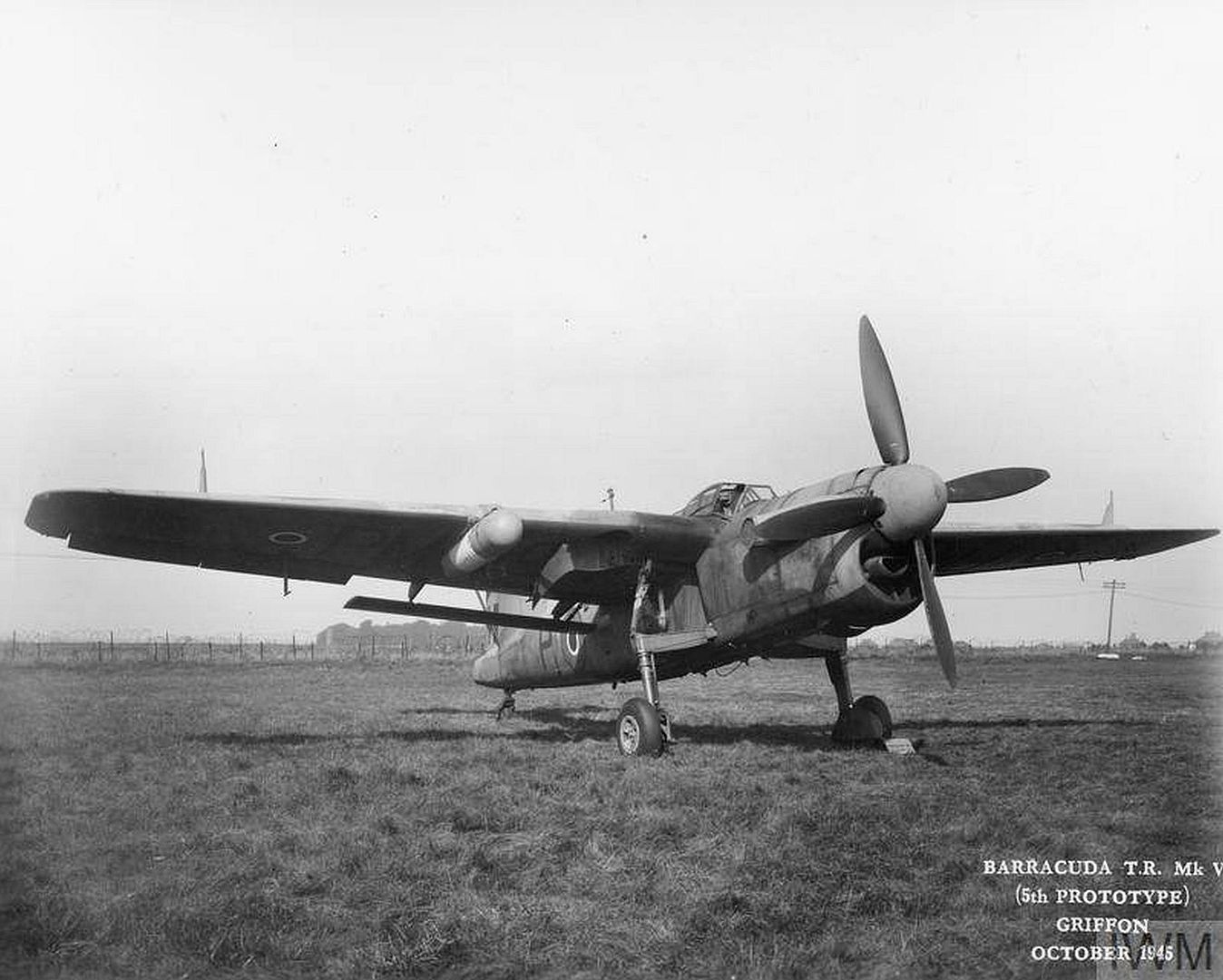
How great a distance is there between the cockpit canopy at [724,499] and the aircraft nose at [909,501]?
7.75ft

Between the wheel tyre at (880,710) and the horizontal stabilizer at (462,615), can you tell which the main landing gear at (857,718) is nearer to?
the wheel tyre at (880,710)

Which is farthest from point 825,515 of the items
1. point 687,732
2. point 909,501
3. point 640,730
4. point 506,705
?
point 506,705

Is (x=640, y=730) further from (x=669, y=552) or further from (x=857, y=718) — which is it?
(x=857, y=718)

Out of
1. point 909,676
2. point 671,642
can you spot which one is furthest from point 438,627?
point 671,642

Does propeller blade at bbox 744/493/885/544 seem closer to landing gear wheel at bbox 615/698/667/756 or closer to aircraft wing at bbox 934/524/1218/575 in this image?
landing gear wheel at bbox 615/698/667/756

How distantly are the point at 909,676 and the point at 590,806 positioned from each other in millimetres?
26058

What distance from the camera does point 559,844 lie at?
277 inches

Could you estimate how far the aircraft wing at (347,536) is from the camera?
11039 millimetres

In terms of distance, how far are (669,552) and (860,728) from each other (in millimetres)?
3443

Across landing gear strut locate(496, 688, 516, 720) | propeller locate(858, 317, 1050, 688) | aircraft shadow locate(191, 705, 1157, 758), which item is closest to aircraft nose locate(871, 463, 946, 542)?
propeller locate(858, 317, 1050, 688)

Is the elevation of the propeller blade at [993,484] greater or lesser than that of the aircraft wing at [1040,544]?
greater

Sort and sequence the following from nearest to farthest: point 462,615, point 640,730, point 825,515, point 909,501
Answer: point 909,501, point 825,515, point 640,730, point 462,615

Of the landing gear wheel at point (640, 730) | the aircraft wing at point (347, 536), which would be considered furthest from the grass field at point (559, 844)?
the aircraft wing at point (347, 536)

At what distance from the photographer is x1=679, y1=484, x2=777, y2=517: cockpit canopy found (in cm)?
1241
